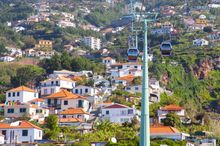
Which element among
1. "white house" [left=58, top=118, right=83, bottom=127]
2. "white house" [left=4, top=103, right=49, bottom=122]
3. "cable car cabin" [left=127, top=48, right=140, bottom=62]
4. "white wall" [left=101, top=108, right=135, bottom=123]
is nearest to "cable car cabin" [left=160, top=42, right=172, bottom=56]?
"cable car cabin" [left=127, top=48, right=140, bottom=62]

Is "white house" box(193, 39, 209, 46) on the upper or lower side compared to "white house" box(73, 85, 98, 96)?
upper

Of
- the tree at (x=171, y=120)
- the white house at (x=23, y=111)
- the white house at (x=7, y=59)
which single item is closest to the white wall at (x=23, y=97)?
the white house at (x=23, y=111)

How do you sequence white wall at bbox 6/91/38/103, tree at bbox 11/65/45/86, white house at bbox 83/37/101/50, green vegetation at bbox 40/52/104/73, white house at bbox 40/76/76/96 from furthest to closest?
white house at bbox 83/37/101/50 < green vegetation at bbox 40/52/104/73 < tree at bbox 11/65/45/86 < white house at bbox 40/76/76/96 < white wall at bbox 6/91/38/103

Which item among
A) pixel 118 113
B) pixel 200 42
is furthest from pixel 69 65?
pixel 200 42

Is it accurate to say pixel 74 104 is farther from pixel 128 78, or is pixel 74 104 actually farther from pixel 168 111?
pixel 128 78

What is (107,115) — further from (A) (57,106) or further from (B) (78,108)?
(A) (57,106)

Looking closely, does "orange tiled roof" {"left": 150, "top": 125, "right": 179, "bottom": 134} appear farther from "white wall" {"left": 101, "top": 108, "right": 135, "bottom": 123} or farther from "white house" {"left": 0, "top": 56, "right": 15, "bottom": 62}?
"white house" {"left": 0, "top": 56, "right": 15, "bottom": 62}

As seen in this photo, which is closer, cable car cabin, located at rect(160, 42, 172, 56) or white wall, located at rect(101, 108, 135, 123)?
cable car cabin, located at rect(160, 42, 172, 56)
